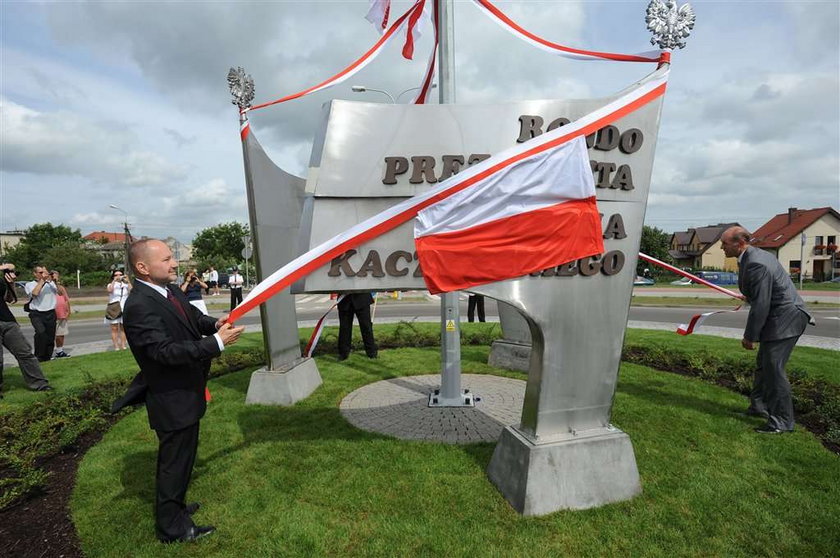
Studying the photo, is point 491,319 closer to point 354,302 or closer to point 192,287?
point 354,302

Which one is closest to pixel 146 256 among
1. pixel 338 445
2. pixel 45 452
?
pixel 338 445

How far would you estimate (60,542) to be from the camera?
3.27 metres

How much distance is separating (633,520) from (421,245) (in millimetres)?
2527

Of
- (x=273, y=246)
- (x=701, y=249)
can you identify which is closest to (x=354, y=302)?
(x=273, y=246)

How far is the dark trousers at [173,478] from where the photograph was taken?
3129 mm

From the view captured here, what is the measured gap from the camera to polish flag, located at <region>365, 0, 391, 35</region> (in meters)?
6.09

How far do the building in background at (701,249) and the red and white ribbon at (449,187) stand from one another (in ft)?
191

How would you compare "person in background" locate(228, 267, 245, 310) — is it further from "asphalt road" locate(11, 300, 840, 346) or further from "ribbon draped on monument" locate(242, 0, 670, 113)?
"ribbon draped on monument" locate(242, 0, 670, 113)

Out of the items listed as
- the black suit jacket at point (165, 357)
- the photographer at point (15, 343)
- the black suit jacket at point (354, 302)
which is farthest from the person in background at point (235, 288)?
the black suit jacket at point (165, 357)

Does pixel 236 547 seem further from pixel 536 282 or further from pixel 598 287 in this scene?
pixel 598 287

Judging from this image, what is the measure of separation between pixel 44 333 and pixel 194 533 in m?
8.58

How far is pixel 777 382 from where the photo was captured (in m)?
4.71

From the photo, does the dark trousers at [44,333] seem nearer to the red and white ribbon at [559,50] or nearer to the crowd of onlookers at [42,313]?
the crowd of onlookers at [42,313]

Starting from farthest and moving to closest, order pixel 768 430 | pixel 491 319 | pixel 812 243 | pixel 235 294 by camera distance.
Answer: pixel 812 243, pixel 235 294, pixel 491 319, pixel 768 430
